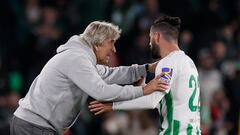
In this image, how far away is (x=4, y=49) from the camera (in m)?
12.5

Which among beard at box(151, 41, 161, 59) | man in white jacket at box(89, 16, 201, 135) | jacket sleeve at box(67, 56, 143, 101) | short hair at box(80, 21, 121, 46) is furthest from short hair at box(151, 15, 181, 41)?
jacket sleeve at box(67, 56, 143, 101)

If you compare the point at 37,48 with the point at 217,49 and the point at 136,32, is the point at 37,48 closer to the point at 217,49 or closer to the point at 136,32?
the point at 136,32

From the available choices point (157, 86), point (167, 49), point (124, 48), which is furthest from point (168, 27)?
point (124, 48)

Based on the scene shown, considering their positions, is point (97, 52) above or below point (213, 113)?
above

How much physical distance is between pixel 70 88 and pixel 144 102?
67cm

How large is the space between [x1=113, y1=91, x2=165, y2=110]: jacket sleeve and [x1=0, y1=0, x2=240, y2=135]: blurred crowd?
4.66 m

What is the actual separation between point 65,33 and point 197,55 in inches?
82.4

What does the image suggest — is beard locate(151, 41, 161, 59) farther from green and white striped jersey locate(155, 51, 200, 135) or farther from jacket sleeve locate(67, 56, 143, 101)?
jacket sleeve locate(67, 56, 143, 101)

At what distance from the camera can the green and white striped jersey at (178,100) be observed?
279 inches

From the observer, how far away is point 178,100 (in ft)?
23.4

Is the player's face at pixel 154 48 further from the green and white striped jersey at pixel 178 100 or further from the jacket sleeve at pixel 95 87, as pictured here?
the jacket sleeve at pixel 95 87

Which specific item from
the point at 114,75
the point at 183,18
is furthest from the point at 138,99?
the point at 183,18

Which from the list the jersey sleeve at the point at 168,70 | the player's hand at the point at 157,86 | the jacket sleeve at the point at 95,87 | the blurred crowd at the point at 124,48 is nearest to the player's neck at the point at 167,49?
the jersey sleeve at the point at 168,70

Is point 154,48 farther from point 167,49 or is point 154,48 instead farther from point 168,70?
point 168,70
